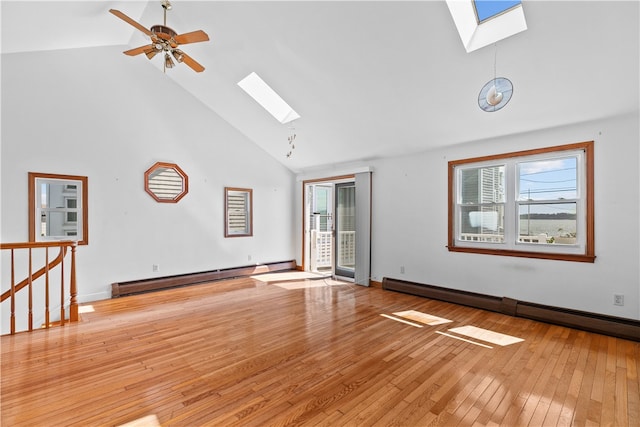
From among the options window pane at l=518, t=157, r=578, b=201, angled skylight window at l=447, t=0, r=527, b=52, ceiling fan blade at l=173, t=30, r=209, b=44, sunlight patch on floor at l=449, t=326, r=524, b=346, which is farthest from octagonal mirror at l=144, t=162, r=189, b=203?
window pane at l=518, t=157, r=578, b=201

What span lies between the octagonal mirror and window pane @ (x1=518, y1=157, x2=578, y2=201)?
5610mm

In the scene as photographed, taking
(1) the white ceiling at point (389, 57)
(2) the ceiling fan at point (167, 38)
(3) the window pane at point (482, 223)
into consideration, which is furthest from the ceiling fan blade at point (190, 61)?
(3) the window pane at point (482, 223)

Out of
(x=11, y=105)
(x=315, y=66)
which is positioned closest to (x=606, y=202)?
(x=315, y=66)

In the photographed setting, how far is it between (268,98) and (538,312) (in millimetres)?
5216

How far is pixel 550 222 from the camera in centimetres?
384

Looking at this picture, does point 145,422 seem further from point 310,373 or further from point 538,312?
point 538,312

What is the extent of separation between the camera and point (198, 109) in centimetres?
579

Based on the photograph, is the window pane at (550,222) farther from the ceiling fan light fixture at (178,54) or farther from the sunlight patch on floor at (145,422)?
the ceiling fan light fixture at (178,54)

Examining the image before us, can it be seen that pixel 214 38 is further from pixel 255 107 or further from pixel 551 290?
pixel 551 290

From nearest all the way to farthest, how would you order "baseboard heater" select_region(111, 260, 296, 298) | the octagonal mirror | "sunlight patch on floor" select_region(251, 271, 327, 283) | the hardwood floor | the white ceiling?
the hardwood floor
the white ceiling
"baseboard heater" select_region(111, 260, 296, 298)
the octagonal mirror
"sunlight patch on floor" select_region(251, 271, 327, 283)

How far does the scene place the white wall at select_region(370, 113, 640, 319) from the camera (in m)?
3.28

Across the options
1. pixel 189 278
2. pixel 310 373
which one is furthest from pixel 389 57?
pixel 189 278

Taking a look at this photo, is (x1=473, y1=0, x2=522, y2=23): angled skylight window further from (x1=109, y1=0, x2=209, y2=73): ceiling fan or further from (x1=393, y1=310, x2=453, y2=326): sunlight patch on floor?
(x1=393, y1=310, x2=453, y2=326): sunlight patch on floor

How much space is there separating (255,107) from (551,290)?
526 centimetres
